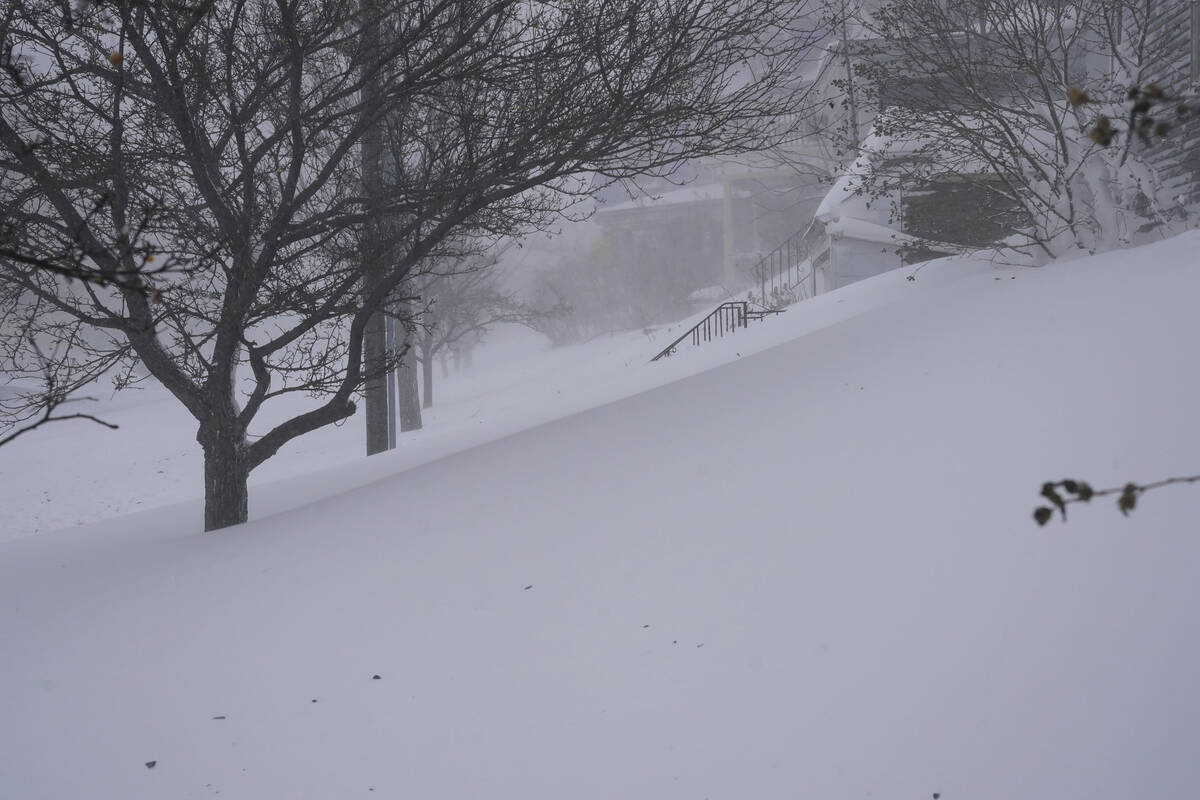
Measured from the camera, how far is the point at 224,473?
7.88 metres

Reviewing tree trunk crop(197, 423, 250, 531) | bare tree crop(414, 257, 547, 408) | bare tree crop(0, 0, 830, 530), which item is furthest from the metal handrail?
tree trunk crop(197, 423, 250, 531)

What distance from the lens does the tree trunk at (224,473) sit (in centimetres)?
781

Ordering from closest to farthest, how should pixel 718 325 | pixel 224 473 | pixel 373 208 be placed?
pixel 373 208 → pixel 224 473 → pixel 718 325

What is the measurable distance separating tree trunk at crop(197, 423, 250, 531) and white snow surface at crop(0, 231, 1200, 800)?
23.6 inches

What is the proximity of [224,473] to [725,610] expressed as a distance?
541 cm

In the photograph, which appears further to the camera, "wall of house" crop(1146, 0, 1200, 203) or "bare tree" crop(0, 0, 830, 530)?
"wall of house" crop(1146, 0, 1200, 203)

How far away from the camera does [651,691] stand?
3.77 metres

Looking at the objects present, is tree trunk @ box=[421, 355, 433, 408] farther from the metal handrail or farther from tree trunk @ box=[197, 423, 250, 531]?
tree trunk @ box=[197, 423, 250, 531]

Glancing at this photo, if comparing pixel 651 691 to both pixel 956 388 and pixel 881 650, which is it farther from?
pixel 956 388

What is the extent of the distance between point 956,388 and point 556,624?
10.5ft

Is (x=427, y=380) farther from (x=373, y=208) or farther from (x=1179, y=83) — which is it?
(x=1179, y=83)

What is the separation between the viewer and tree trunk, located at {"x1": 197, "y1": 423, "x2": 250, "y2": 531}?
781 centimetres

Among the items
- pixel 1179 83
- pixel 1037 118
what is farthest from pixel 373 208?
pixel 1179 83

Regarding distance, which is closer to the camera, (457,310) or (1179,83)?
(1179,83)
